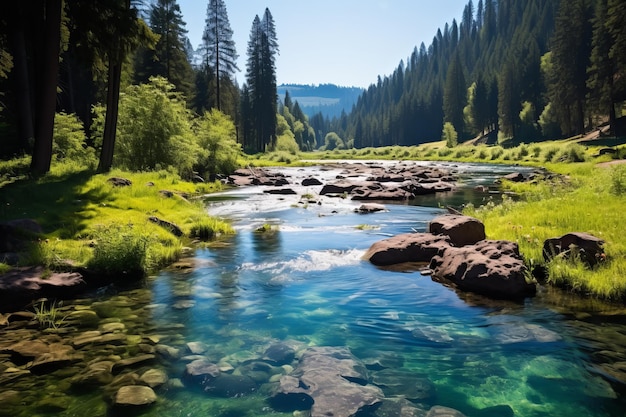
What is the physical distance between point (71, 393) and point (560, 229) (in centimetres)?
1121

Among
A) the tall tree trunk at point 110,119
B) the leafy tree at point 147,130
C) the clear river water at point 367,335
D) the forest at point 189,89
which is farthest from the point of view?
the leafy tree at point 147,130

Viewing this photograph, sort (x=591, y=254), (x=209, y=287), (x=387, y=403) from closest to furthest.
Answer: (x=387, y=403) < (x=591, y=254) < (x=209, y=287)

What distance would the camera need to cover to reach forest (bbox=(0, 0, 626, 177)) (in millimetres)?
18781

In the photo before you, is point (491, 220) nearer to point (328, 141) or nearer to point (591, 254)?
point (591, 254)

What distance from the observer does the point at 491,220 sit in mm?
13844

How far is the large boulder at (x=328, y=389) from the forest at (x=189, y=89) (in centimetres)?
1559

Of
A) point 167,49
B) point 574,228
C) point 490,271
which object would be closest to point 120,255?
point 490,271

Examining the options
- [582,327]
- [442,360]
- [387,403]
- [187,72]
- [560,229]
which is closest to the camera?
[387,403]

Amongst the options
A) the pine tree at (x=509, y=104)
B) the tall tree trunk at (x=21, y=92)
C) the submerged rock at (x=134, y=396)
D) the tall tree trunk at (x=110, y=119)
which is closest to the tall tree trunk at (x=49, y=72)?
the tall tree trunk at (x=110, y=119)

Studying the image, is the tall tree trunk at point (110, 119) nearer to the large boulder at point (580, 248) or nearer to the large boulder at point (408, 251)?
the large boulder at point (408, 251)

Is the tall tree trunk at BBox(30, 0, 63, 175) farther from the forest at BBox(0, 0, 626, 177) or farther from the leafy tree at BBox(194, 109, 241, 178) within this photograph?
the leafy tree at BBox(194, 109, 241, 178)

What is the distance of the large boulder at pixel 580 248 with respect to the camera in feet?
28.5

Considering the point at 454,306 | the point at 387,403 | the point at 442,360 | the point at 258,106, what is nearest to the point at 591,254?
the point at 454,306

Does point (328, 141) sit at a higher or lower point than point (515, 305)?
higher
